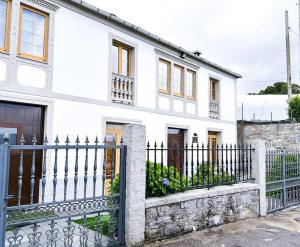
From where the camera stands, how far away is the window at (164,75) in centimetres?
1148

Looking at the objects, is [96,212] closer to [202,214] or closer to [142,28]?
[202,214]

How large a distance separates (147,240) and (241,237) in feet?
6.28

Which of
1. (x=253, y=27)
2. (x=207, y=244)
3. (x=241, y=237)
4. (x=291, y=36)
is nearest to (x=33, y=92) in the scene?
(x=207, y=244)

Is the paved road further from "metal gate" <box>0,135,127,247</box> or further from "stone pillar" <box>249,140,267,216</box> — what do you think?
"metal gate" <box>0,135,127,247</box>

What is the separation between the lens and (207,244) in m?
4.80

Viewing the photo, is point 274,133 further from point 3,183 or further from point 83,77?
point 3,183

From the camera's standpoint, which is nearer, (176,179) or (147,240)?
(147,240)

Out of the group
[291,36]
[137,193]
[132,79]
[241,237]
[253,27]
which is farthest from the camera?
[291,36]

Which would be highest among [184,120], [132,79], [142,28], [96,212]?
[142,28]

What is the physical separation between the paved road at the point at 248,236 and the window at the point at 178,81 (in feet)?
22.9

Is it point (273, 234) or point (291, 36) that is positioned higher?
point (291, 36)

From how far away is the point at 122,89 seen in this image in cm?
952

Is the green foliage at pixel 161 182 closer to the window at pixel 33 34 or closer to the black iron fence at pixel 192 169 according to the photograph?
the black iron fence at pixel 192 169

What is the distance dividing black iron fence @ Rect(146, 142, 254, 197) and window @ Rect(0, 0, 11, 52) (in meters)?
4.42
